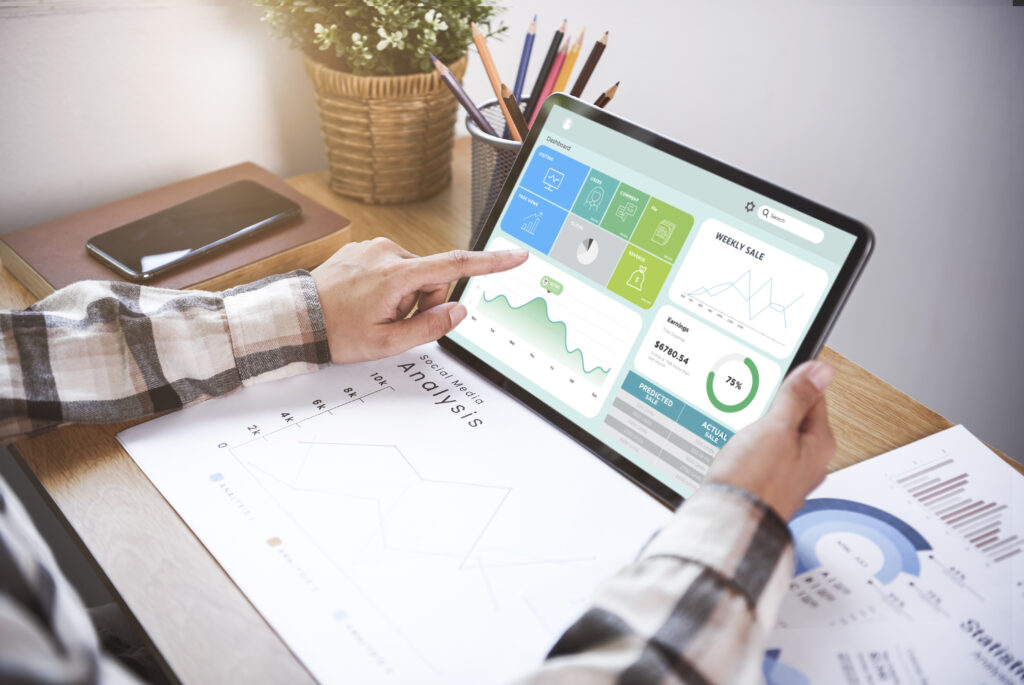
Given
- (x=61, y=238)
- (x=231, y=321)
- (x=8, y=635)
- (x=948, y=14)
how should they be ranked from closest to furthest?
(x=8, y=635) → (x=231, y=321) → (x=61, y=238) → (x=948, y=14)

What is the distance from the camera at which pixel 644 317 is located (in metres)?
0.66

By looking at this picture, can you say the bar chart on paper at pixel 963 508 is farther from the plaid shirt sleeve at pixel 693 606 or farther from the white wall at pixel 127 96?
the white wall at pixel 127 96

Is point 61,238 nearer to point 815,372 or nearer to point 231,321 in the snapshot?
point 231,321

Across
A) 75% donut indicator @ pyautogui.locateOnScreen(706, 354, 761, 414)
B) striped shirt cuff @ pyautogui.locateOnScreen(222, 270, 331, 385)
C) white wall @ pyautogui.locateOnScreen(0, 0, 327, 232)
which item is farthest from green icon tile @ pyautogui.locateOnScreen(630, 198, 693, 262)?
white wall @ pyautogui.locateOnScreen(0, 0, 327, 232)

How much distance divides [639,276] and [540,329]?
0.35ft

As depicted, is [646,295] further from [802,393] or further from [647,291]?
[802,393]

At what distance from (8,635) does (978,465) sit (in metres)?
0.71

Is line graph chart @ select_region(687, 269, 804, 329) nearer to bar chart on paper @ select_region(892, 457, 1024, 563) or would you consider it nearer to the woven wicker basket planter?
bar chart on paper @ select_region(892, 457, 1024, 563)

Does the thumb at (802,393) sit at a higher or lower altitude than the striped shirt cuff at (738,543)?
higher

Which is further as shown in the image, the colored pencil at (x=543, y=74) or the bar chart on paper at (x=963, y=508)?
the colored pencil at (x=543, y=74)

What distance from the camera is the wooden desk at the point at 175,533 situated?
0.50 m

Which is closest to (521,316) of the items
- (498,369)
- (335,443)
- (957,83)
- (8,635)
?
(498,369)

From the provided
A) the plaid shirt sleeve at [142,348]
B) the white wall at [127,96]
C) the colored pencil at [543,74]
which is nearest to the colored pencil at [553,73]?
the colored pencil at [543,74]

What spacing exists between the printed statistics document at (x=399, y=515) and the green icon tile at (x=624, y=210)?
19 centimetres
